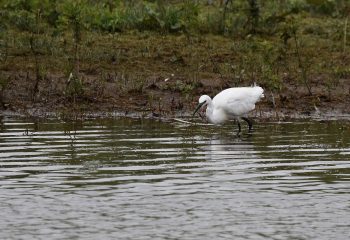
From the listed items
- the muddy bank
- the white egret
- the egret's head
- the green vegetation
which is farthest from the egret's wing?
the green vegetation

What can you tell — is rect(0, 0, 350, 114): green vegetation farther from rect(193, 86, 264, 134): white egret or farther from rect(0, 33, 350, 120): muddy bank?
rect(193, 86, 264, 134): white egret

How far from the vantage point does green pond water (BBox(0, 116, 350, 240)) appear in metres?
9.03

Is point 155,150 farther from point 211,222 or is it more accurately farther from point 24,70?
point 24,70

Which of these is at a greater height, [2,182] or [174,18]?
[174,18]

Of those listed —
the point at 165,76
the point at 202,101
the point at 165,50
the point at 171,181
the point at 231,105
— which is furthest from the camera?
the point at 165,50

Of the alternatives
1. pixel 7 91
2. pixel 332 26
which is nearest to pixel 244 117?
pixel 7 91

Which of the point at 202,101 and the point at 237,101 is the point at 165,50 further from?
the point at 237,101

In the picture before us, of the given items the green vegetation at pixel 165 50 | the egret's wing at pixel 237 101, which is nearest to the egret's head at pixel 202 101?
the egret's wing at pixel 237 101

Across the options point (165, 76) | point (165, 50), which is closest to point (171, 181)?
point (165, 76)

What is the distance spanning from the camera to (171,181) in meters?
10.8

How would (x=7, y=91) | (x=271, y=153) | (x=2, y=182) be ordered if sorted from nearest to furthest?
(x=2, y=182) < (x=271, y=153) < (x=7, y=91)

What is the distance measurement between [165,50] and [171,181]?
8.30 meters

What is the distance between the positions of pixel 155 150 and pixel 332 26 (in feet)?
30.8

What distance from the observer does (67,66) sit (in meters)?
16.7
